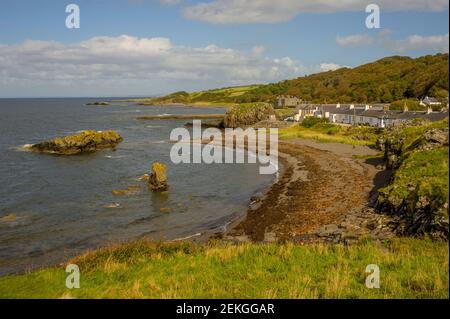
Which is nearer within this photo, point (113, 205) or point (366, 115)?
point (113, 205)

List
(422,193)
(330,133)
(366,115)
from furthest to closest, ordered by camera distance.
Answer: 1. (366,115)
2. (330,133)
3. (422,193)

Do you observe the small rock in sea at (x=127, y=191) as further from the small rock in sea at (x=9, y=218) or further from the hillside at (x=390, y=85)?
the hillside at (x=390, y=85)

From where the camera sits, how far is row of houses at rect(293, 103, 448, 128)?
73438mm

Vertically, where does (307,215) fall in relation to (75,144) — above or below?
below

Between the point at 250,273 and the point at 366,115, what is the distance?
81.6 m

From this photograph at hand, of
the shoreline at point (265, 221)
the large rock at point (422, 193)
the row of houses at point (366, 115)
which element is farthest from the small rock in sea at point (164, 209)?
the row of houses at point (366, 115)

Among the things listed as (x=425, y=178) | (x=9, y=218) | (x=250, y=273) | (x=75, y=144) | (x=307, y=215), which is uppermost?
(x=425, y=178)

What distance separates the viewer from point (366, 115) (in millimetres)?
88688

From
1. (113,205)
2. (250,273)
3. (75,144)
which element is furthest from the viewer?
(75,144)

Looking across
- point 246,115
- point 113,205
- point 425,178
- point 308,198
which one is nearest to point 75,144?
point 113,205

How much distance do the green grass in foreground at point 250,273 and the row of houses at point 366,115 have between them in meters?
57.1

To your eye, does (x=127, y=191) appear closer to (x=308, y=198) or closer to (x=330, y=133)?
(x=308, y=198)

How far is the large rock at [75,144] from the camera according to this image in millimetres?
67000

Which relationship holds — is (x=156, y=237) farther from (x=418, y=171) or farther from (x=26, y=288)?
(x=418, y=171)
